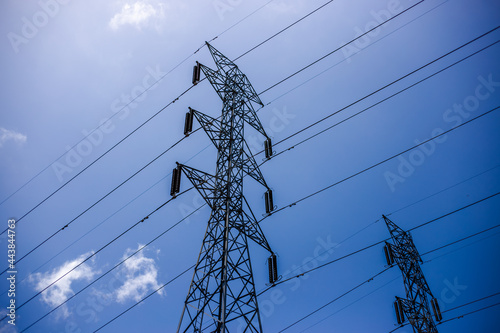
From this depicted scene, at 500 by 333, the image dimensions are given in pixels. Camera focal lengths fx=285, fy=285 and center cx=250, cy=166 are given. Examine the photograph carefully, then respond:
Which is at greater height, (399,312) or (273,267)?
(273,267)

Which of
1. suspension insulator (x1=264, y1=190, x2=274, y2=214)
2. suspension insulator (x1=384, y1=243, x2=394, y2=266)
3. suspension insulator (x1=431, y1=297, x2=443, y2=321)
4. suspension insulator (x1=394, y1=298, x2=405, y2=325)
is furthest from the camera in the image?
suspension insulator (x1=384, y1=243, x2=394, y2=266)

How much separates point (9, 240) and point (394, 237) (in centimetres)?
2453

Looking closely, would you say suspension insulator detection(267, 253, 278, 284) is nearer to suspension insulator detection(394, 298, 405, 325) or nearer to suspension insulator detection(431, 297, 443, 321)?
suspension insulator detection(394, 298, 405, 325)

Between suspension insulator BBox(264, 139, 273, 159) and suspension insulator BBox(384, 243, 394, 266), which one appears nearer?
suspension insulator BBox(264, 139, 273, 159)

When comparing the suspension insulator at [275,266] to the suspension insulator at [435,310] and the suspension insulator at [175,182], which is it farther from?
the suspension insulator at [435,310]

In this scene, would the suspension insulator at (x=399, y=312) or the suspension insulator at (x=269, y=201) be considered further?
the suspension insulator at (x=399, y=312)

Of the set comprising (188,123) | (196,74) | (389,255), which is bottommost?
(389,255)

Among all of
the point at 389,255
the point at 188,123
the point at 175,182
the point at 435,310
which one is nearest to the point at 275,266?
the point at 175,182

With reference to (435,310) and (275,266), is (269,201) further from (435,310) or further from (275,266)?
(435,310)

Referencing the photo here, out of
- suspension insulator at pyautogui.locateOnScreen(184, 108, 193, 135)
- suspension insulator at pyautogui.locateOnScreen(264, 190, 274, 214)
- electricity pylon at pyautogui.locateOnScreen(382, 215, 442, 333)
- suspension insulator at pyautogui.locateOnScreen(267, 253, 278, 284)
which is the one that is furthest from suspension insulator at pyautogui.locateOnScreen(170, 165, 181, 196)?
electricity pylon at pyautogui.locateOnScreen(382, 215, 442, 333)

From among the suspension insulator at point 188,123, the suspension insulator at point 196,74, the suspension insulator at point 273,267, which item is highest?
the suspension insulator at point 196,74

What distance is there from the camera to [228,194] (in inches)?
410

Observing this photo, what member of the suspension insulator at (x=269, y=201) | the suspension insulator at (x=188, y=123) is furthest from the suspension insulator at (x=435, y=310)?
the suspension insulator at (x=188, y=123)

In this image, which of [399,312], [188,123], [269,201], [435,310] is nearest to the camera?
[188,123]
